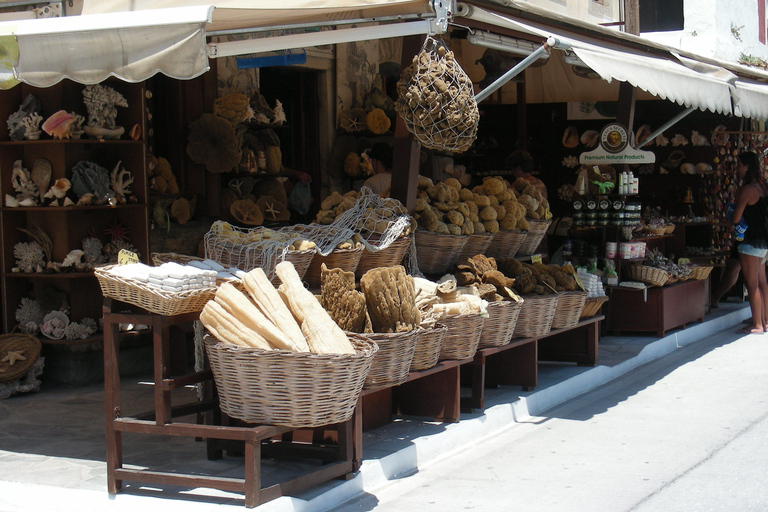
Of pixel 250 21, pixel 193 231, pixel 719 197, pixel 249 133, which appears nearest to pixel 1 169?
pixel 193 231

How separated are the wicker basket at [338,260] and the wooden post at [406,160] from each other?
30.0 inches

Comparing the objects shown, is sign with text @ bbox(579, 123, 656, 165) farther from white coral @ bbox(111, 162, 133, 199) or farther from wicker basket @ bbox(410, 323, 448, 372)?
white coral @ bbox(111, 162, 133, 199)

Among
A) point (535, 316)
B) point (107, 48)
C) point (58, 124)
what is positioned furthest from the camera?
point (58, 124)

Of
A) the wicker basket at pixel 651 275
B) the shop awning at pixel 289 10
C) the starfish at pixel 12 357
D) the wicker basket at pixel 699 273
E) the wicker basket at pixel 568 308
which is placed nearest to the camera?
the shop awning at pixel 289 10

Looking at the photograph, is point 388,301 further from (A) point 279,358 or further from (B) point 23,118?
(B) point 23,118

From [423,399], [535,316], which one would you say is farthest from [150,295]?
[535,316]

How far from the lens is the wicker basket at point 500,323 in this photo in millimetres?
5969

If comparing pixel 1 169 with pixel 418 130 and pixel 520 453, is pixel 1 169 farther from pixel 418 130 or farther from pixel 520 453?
pixel 520 453

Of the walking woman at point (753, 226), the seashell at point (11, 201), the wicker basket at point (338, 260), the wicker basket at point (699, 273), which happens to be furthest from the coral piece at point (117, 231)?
the walking woman at point (753, 226)

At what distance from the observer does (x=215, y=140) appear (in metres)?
7.85

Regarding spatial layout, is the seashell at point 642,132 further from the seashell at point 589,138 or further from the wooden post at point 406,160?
the wooden post at point 406,160

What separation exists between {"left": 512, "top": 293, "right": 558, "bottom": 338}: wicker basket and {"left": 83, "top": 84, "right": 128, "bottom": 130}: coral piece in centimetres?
354

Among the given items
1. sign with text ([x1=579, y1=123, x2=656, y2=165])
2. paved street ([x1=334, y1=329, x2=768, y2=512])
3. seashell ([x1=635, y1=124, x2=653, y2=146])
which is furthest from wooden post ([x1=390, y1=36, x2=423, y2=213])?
seashell ([x1=635, y1=124, x2=653, y2=146])

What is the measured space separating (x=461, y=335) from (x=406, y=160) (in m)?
1.27
